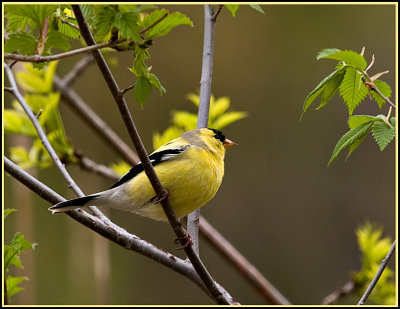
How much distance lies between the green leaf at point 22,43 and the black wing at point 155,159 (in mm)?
746

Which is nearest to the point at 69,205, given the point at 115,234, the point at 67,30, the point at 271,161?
the point at 115,234

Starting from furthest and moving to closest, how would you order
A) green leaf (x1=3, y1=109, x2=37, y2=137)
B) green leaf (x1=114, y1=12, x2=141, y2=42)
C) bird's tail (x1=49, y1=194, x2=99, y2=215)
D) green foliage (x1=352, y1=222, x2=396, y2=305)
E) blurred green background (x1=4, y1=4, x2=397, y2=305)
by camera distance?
blurred green background (x1=4, y1=4, x2=397, y2=305)
green foliage (x1=352, y1=222, x2=396, y2=305)
green leaf (x1=3, y1=109, x2=37, y2=137)
bird's tail (x1=49, y1=194, x2=99, y2=215)
green leaf (x1=114, y1=12, x2=141, y2=42)

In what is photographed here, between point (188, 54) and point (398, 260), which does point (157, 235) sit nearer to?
point (188, 54)

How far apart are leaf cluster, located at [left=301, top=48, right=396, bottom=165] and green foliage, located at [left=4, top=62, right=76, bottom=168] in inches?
47.5

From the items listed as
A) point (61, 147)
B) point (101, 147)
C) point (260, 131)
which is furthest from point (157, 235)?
point (61, 147)

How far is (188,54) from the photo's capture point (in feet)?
14.1

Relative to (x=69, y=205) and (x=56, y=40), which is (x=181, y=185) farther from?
(x=56, y=40)

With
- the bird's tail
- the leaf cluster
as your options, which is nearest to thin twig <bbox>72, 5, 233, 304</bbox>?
the bird's tail

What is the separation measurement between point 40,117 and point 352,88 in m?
1.28

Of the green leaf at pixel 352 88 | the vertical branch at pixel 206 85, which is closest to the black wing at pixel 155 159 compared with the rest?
the vertical branch at pixel 206 85

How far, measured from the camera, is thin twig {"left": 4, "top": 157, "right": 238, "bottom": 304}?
1.47m

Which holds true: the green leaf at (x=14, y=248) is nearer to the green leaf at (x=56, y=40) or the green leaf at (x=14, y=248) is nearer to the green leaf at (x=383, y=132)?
the green leaf at (x=56, y=40)

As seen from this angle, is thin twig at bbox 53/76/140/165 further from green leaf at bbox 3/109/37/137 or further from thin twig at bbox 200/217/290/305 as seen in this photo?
thin twig at bbox 200/217/290/305

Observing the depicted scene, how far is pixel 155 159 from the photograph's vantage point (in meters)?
2.08
